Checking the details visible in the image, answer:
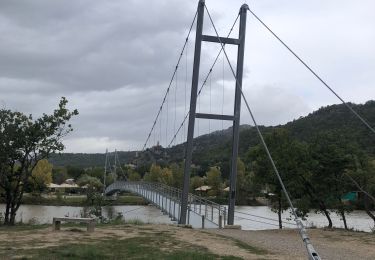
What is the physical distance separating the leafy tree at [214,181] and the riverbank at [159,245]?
4207cm

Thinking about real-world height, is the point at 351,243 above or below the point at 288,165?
below

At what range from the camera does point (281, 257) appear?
772cm

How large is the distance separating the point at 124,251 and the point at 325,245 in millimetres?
4307

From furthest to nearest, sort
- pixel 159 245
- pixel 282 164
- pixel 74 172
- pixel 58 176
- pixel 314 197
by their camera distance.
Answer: pixel 74 172, pixel 58 176, pixel 314 197, pixel 282 164, pixel 159 245

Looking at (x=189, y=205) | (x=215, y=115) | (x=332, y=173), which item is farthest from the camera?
(x=189, y=205)

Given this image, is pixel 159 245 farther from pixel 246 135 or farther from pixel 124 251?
pixel 246 135

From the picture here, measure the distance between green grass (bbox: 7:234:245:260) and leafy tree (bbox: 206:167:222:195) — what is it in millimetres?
44293

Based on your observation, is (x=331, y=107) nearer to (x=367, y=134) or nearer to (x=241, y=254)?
(x=367, y=134)

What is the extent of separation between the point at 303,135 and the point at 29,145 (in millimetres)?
22836

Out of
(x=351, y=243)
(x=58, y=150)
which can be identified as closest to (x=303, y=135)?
(x=58, y=150)

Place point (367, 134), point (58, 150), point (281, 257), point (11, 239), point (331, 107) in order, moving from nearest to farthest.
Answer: point (281, 257) < point (11, 239) < point (58, 150) < point (367, 134) < point (331, 107)

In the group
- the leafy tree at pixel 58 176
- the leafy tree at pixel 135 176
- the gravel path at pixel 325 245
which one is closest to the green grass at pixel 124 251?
the gravel path at pixel 325 245

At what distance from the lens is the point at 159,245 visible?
27.3ft

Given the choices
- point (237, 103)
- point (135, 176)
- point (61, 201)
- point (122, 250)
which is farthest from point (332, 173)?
point (135, 176)
